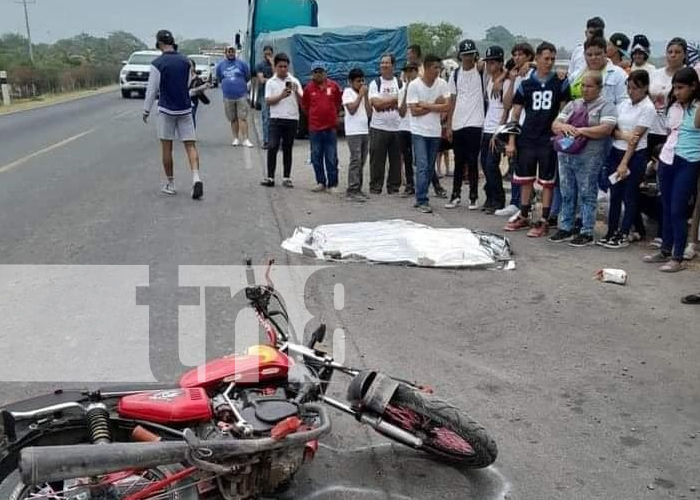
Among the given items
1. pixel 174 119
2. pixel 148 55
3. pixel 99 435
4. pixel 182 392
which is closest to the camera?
pixel 99 435

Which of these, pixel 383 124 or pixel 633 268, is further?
pixel 383 124

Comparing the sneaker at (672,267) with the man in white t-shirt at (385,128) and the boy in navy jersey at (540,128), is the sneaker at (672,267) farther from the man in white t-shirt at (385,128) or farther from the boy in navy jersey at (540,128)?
the man in white t-shirt at (385,128)

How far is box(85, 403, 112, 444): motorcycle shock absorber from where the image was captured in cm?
307

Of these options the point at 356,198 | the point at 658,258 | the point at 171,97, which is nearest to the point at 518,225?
the point at 658,258

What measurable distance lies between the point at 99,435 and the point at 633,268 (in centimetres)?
561

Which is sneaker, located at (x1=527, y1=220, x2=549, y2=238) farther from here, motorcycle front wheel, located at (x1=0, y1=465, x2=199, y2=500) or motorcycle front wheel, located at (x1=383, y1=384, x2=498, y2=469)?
motorcycle front wheel, located at (x1=0, y1=465, x2=199, y2=500)

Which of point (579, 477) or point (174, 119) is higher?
point (174, 119)

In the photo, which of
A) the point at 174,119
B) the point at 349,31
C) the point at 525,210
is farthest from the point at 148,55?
the point at 525,210

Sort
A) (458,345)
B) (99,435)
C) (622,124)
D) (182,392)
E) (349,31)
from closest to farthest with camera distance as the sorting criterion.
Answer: (99,435), (182,392), (458,345), (622,124), (349,31)

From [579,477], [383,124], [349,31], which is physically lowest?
[579,477]

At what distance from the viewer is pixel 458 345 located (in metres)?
5.37

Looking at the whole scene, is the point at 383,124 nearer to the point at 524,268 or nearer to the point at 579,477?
the point at 524,268

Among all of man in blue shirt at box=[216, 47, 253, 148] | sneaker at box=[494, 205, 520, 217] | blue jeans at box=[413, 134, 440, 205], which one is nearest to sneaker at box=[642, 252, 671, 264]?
Answer: sneaker at box=[494, 205, 520, 217]

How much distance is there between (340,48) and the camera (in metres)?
17.8
